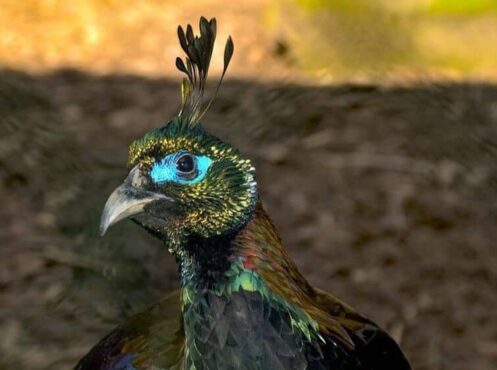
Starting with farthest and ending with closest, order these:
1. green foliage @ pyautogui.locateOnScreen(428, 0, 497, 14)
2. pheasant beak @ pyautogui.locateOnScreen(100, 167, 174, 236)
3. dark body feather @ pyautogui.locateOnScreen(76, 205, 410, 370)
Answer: green foliage @ pyautogui.locateOnScreen(428, 0, 497, 14) → dark body feather @ pyautogui.locateOnScreen(76, 205, 410, 370) → pheasant beak @ pyautogui.locateOnScreen(100, 167, 174, 236)

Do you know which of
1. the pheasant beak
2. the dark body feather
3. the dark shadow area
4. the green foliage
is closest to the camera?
the pheasant beak

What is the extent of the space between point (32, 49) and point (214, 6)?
146cm

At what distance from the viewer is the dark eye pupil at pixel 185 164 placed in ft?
9.62

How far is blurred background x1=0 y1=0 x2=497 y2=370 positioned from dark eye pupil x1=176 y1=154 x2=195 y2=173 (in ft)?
7.55

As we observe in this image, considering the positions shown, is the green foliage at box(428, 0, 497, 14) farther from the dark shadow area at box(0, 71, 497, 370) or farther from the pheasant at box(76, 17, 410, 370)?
the pheasant at box(76, 17, 410, 370)

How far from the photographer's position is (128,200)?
2896mm

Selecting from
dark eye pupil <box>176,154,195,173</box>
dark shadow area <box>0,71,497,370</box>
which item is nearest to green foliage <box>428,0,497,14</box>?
dark shadow area <box>0,71,497,370</box>

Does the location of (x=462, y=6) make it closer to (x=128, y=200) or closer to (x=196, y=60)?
(x=196, y=60)

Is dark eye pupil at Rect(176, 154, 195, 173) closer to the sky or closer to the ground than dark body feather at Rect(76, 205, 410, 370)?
closer to the sky

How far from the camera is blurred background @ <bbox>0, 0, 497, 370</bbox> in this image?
17.2 feet

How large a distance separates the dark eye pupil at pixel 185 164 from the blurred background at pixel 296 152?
7.55 ft

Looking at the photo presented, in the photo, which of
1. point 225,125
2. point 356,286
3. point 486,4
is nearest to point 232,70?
point 225,125

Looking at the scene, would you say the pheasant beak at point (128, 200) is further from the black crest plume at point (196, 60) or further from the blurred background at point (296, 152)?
the blurred background at point (296, 152)

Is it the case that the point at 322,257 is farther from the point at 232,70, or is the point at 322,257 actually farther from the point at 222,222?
the point at 222,222
